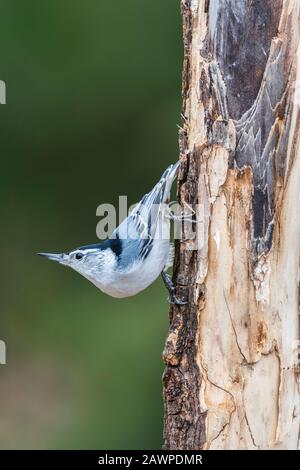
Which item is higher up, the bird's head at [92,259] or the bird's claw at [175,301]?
the bird's head at [92,259]

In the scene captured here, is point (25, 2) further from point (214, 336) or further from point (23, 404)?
point (214, 336)

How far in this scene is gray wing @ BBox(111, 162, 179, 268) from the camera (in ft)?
11.3

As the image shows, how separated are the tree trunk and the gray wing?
A: 1.71 feet

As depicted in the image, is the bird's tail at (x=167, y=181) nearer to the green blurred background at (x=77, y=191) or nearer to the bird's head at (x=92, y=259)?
the bird's head at (x=92, y=259)

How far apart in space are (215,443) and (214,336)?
346 mm

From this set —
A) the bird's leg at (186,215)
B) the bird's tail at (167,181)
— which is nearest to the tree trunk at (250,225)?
the bird's leg at (186,215)

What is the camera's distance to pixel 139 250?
3.46m

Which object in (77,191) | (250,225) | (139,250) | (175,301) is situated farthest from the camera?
(77,191)

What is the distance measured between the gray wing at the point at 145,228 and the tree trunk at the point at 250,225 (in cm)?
52

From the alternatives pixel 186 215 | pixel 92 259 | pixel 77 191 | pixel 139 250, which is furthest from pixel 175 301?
pixel 77 191

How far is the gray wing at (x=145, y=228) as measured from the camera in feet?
11.3

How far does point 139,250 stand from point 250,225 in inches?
26.9

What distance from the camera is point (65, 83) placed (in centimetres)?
620

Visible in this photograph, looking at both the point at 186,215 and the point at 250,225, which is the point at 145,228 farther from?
the point at 250,225
